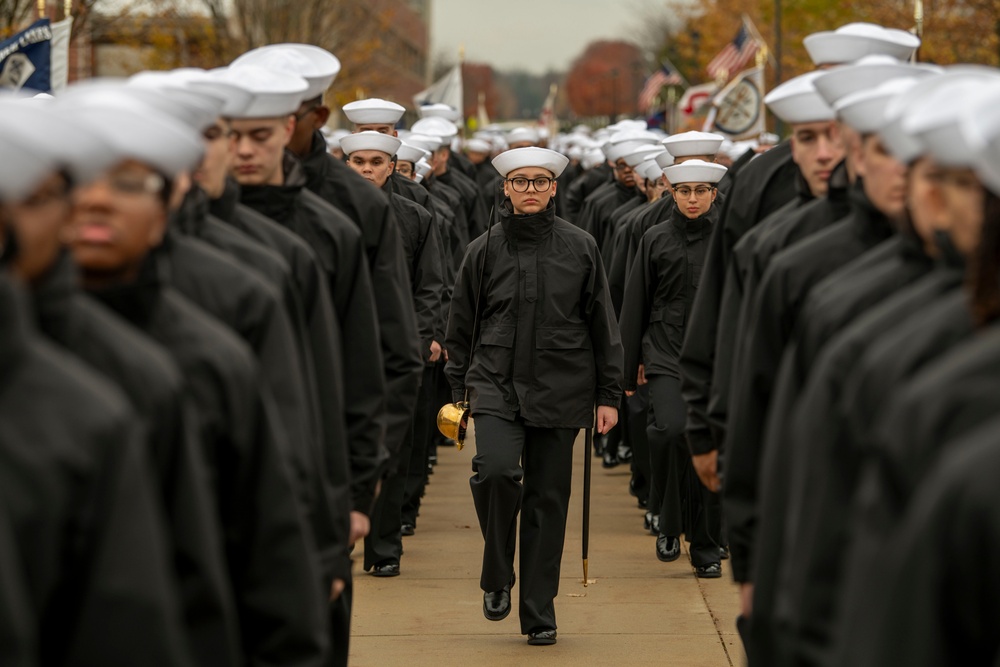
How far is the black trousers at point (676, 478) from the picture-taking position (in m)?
10.5

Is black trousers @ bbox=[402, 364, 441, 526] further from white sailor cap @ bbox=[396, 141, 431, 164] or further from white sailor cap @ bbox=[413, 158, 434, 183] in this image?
white sailor cap @ bbox=[413, 158, 434, 183]

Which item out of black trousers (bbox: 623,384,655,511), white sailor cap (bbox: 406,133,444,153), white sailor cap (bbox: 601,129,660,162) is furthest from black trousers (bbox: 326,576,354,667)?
white sailor cap (bbox: 601,129,660,162)

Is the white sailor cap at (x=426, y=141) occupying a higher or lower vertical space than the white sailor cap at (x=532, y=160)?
lower

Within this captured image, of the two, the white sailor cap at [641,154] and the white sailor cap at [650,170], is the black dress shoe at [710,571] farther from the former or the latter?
the white sailor cap at [641,154]

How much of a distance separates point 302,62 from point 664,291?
4574 millimetres

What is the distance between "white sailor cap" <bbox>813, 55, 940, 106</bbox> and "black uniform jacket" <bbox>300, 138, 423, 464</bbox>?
1.81 meters

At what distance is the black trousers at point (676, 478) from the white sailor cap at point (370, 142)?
206 cm

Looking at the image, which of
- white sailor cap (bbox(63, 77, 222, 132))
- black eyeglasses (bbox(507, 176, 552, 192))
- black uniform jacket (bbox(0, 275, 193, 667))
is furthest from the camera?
black eyeglasses (bbox(507, 176, 552, 192))

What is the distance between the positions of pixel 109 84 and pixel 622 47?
171 meters

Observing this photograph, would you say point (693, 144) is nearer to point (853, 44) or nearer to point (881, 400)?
point (853, 44)

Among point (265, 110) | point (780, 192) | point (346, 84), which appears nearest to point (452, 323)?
point (780, 192)

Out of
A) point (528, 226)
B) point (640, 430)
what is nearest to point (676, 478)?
point (640, 430)

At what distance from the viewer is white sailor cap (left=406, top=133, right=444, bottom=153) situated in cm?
1563

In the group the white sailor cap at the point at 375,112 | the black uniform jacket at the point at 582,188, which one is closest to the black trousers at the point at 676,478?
the white sailor cap at the point at 375,112
